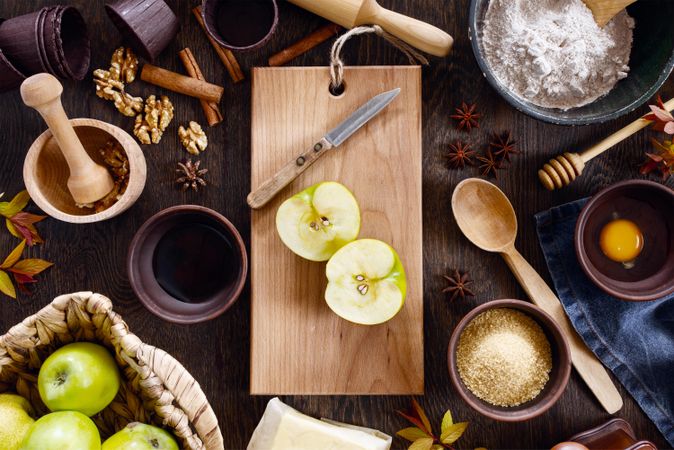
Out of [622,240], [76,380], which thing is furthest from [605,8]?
[76,380]

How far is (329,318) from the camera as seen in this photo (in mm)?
1100

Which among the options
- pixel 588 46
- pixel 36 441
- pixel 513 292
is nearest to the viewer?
pixel 36 441

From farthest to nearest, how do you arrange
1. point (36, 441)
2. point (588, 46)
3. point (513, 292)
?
point (513, 292)
point (588, 46)
point (36, 441)

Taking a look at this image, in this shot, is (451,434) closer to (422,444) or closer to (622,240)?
(422,444)

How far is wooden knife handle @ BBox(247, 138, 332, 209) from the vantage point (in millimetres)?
1069

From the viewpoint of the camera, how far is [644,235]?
1.11 meters

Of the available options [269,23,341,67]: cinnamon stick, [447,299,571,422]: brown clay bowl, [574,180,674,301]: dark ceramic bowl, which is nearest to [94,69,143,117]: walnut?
[269,23,341,67]: cinnamon stick

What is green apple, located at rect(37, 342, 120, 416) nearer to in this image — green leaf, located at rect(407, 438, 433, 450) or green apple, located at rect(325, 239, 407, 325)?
green apple, located at rect(325, 239, 407, 325)

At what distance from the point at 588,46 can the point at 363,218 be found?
44 centimetres

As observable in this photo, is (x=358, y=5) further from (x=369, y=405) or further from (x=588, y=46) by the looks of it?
(x=369, y=405)

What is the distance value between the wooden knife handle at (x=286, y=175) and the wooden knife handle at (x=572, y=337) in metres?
0.35

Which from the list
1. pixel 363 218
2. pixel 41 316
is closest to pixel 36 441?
pixel 41 316

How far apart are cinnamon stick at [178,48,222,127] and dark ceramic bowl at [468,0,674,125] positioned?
44cm

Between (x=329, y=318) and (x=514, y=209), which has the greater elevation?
(x=514, y=209)
